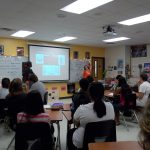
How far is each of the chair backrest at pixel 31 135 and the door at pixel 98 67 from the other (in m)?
8.61

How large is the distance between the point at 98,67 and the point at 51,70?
299cm

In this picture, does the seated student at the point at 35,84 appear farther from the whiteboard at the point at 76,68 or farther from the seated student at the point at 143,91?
the whiteboard at the point at 76,68

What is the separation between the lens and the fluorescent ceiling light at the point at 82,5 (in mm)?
4193

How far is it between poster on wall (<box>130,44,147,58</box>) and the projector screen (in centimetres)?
332

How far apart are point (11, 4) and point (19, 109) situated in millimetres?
2255

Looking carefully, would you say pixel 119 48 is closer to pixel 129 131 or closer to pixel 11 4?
pixel 129 131

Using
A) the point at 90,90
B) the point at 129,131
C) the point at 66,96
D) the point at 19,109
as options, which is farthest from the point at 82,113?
the point at 66,96

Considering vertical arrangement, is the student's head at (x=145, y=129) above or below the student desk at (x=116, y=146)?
above

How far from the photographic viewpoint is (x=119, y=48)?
1047 cm

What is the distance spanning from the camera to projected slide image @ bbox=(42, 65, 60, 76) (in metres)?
9.05

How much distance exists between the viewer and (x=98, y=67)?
11.1m

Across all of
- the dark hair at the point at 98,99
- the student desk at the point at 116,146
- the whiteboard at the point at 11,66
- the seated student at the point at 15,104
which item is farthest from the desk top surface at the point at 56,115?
the whiteboard at the point at 11,66

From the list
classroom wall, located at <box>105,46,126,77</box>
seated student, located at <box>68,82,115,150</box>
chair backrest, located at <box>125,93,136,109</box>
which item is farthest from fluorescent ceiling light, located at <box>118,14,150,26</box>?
classroom wall, located at <box>105,46,126,77</box>

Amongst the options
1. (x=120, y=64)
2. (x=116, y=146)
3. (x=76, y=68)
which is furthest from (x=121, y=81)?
(x=120, y=64)
